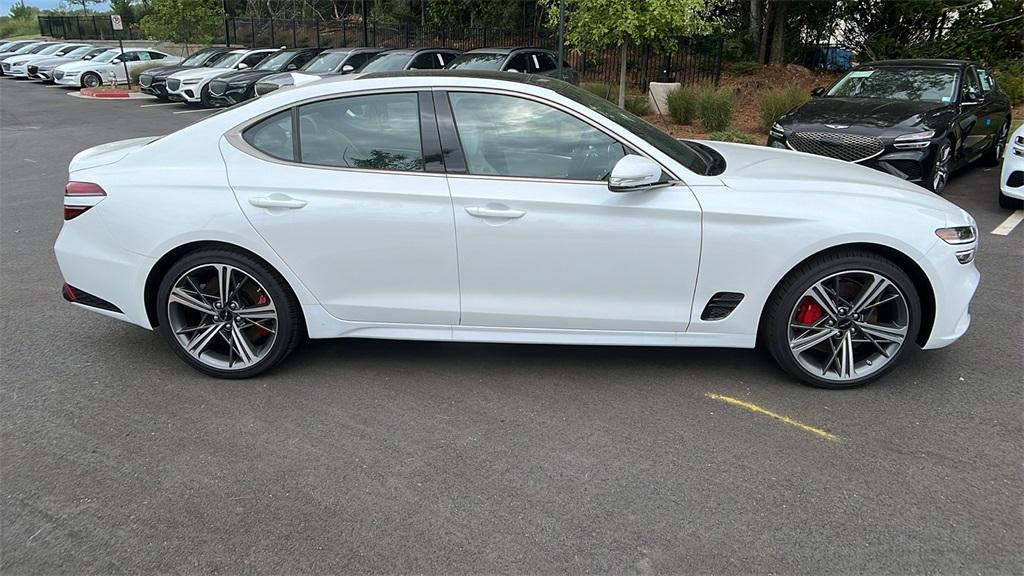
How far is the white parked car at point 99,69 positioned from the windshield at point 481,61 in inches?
681

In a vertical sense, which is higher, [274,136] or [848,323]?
[274,136]

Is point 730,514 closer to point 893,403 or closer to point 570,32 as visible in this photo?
point 893,403

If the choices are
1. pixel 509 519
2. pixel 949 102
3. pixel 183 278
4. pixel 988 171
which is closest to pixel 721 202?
pixel 509 519

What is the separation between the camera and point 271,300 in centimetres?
386

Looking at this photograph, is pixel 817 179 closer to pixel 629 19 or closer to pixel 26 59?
pixel 629 19

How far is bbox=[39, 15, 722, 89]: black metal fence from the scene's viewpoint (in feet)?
64.2

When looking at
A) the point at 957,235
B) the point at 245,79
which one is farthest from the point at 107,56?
the point at 957,235

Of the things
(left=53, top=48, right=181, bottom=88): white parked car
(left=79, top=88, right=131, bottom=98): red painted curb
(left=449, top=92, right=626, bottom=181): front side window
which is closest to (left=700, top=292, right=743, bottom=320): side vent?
(left=449, top=92, right=626, bottom=181): front side window

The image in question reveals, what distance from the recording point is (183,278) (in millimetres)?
3832

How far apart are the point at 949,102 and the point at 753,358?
21.6ft

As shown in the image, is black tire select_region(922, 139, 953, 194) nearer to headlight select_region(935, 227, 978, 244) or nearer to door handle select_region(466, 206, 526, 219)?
headlight select_region(935, 227, 978, 244)

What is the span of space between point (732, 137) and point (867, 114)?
4.28 meters

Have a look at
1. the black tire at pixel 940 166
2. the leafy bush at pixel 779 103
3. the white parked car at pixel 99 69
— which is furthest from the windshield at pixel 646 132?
the white parked car at pixel 99 69

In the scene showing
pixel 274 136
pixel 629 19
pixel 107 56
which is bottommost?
pixel 274 136
